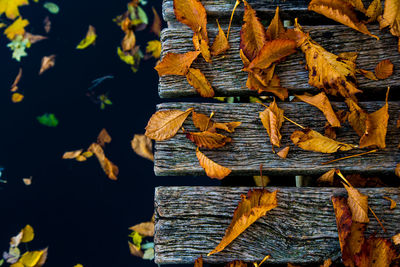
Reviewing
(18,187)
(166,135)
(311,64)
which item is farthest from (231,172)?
(18,187)

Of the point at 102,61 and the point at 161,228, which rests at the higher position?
the point at 102,61

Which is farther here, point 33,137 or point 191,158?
point 33,137

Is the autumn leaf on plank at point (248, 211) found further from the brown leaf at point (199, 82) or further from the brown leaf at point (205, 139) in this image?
the brown leaf at point (199, 82)

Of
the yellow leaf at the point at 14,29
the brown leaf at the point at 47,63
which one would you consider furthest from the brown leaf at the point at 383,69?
the yellow leaf at the point at 14,29

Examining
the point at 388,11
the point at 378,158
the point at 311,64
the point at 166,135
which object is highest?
the point at 388,11

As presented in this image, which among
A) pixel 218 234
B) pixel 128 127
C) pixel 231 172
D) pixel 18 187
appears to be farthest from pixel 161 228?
pixel 18 187

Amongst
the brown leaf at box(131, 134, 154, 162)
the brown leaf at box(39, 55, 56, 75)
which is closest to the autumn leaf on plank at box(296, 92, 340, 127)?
the brown leaf at box(131, 134, 154, 162)

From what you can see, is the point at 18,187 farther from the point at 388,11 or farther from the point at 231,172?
the point at 388,11

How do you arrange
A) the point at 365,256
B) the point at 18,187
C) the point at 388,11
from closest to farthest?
1. the point at 365,256
2. the point at 388,11
3. the point at 18,187

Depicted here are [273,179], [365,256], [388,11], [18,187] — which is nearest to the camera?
[365,256]
